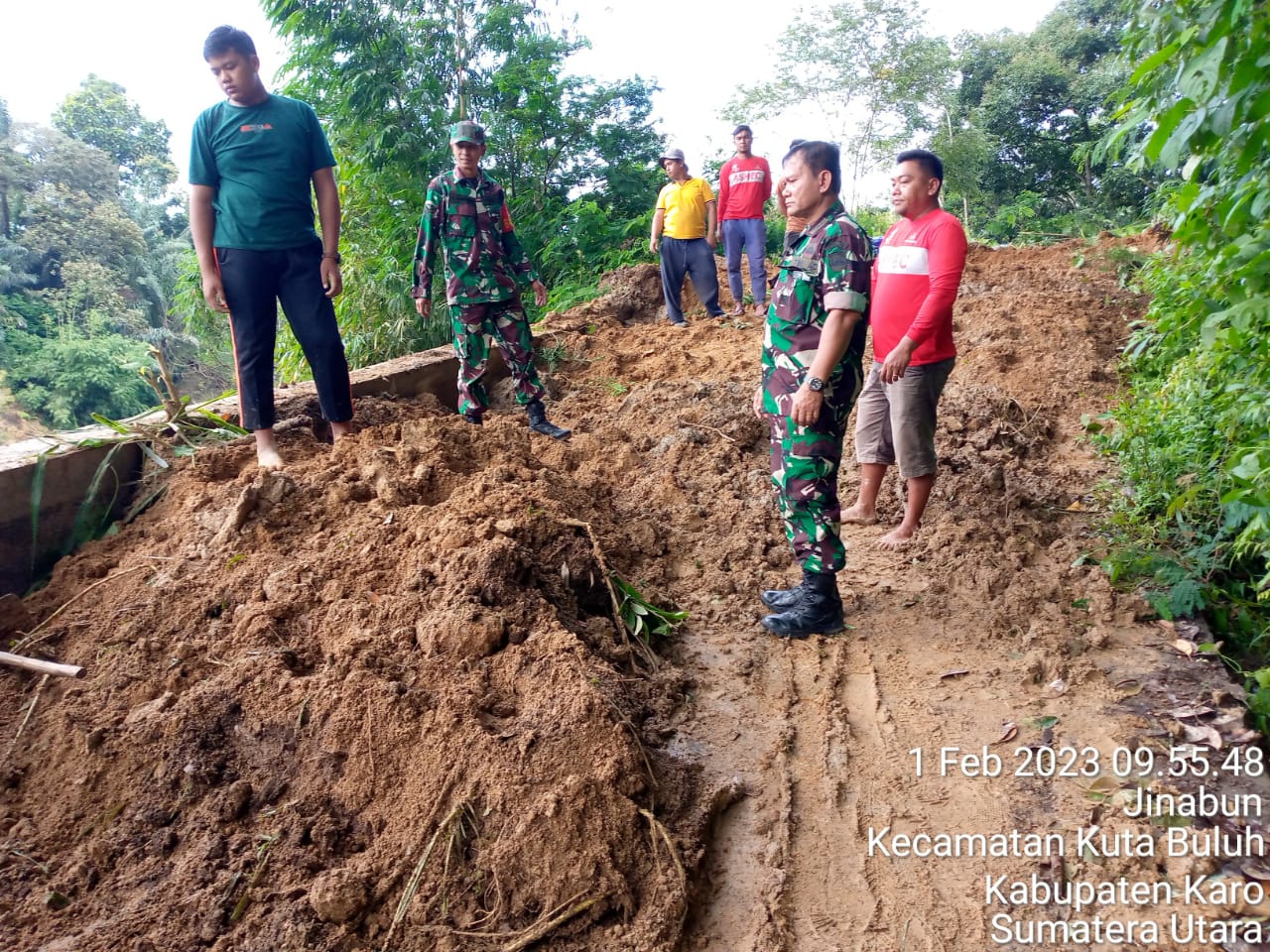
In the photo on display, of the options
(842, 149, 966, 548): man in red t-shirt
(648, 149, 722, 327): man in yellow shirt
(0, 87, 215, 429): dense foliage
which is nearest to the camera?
(842, 149, 966, 548): man in red t-shirt

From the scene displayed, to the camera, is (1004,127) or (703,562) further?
(1004,127)

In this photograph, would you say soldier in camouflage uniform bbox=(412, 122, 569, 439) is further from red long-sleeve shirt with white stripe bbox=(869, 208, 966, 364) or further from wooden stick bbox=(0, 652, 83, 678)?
wooden stick bbox=(0, 652, 83, 678)

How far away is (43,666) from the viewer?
8.16 ft

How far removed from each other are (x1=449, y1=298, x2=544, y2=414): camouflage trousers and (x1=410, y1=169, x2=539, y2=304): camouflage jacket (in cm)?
9

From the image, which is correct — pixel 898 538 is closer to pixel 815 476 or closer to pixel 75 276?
pixel 815 476

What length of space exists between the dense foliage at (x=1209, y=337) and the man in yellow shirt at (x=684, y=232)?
4081mm

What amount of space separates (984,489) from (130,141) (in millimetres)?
33417

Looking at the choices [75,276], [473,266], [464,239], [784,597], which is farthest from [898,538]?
[75,276]

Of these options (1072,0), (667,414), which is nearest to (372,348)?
(667,414)

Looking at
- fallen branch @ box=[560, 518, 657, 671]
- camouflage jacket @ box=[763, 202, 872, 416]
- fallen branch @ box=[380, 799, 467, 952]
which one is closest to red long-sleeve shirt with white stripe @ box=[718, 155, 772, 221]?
camouflage jacket @ box=[763, 202, 872, 416]

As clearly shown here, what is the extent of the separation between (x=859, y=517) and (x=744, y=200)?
462 centimetres

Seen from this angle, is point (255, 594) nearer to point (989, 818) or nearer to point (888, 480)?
point (989, 818)

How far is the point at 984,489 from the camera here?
4.11 meters

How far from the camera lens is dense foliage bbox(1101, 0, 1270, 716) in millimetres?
1697
